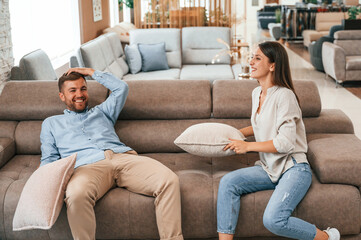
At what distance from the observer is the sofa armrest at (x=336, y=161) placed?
227cm

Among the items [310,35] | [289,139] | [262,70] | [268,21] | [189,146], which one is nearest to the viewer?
[289,139]

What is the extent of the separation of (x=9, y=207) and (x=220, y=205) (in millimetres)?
1069

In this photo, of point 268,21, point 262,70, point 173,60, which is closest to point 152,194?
point 262,70

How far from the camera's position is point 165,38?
6.13 m

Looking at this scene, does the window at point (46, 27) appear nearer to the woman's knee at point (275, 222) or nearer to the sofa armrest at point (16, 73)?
the sofa armrest at point (16, 73)

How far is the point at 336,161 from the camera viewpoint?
2.29 meters

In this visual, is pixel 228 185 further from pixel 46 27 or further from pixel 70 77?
pixel 46 27

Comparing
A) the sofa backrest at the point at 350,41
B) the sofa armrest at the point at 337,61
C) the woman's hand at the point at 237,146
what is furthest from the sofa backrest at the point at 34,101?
the sofa backrest at the point at 350,41

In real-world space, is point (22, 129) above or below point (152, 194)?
above

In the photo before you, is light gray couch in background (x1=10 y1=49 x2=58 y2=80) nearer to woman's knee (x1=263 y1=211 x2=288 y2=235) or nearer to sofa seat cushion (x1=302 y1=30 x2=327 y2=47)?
woman's knee (x1=263 y1=211 x2=288 y2=235)

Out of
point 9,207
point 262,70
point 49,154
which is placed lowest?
point 9,207

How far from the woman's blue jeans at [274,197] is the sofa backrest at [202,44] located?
402 centimetres

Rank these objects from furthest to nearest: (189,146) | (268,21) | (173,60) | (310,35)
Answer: (268,21) < (310,35) < (173,60) < (189,146)

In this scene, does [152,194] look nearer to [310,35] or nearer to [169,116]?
[169,116]
